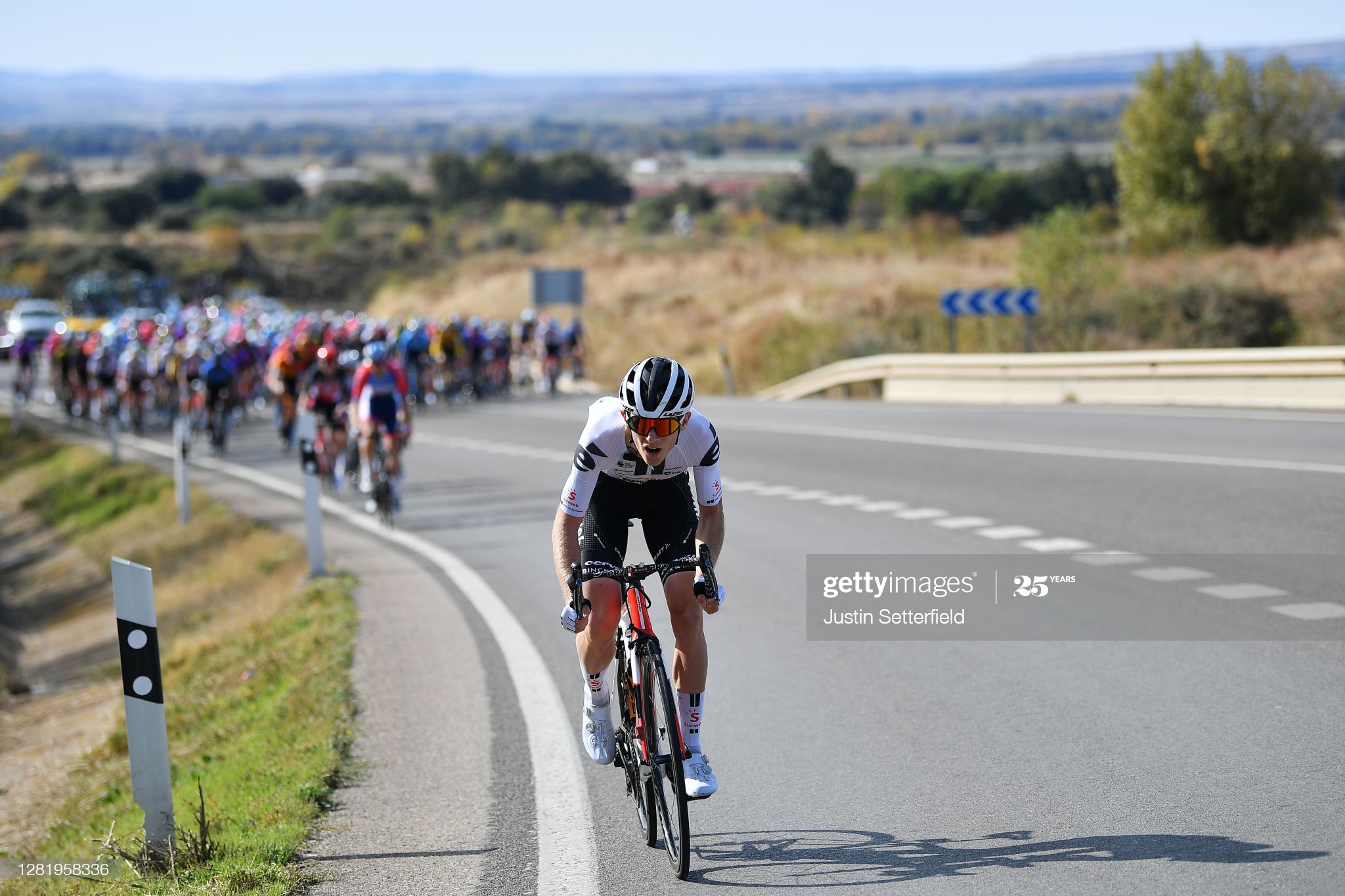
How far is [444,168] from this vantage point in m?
128

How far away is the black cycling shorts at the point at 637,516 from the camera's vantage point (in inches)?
219

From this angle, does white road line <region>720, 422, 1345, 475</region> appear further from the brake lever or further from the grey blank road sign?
the grey blank road sign

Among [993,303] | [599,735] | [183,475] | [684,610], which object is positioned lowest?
[183,475]

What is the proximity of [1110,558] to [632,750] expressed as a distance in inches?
230

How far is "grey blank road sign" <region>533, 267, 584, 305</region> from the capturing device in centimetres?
4678

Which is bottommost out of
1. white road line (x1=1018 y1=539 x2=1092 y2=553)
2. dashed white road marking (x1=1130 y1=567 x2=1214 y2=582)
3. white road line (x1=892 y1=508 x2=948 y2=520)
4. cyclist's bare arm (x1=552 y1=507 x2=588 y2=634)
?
white road line (x1=892 y1=508 x2=948 y2=520)

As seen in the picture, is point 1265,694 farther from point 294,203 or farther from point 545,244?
point 294,203

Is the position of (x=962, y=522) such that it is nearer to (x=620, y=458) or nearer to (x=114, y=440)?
(x=620, y=458)

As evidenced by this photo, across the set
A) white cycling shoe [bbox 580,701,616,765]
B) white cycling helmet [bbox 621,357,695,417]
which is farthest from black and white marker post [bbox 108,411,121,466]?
white cycling helmet [bbox 621,357,695,417]

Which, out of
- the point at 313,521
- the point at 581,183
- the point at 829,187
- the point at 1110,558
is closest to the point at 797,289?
the point at 313,521

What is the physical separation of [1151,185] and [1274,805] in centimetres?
4951

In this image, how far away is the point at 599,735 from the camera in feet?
18.5

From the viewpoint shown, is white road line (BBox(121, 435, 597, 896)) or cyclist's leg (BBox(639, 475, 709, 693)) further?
cyclist's leg (BBox(639, 475, 709, 693))

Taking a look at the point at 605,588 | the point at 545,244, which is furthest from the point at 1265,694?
the point at 545,244
